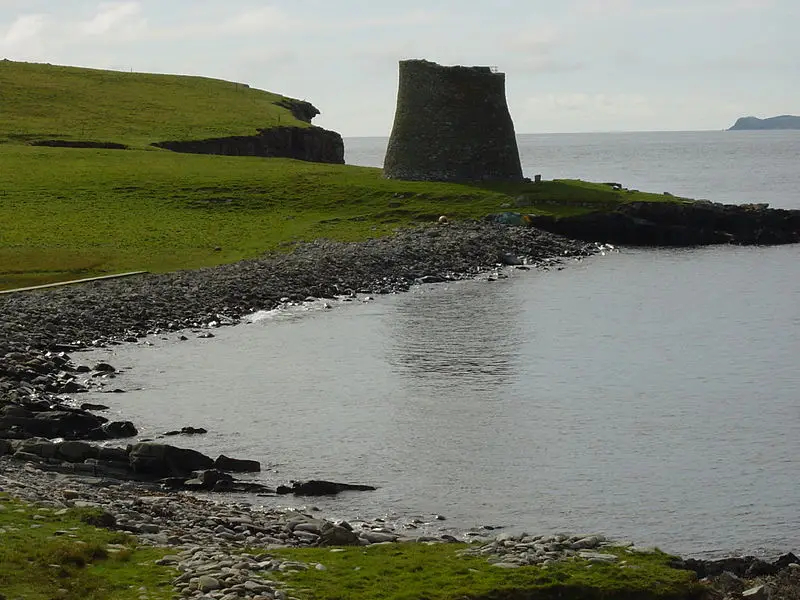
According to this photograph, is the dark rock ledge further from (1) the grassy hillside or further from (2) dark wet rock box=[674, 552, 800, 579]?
(1) the grassy hillside

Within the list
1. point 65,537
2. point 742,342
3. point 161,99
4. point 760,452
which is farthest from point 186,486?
point 161,99

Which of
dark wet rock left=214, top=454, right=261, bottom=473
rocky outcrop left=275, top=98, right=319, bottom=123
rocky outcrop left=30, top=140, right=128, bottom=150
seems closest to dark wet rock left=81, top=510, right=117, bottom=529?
dark wet rock left=214, top=454, right=261, bottom=473

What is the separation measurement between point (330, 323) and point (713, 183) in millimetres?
97445

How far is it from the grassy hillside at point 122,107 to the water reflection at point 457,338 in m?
39.9

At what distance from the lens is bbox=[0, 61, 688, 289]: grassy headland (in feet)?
170

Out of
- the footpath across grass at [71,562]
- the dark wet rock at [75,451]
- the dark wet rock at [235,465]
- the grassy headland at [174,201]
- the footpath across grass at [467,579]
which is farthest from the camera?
the grassy headland at [174,201]

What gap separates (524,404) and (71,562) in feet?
56.0

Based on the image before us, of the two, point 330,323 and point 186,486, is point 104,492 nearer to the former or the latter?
point 186,486

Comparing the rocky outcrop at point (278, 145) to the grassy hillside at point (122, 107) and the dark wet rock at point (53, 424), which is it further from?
the dark wet rock at point (53, 424)

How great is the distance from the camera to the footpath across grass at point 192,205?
51375mm

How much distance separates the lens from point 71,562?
1497 centimetres

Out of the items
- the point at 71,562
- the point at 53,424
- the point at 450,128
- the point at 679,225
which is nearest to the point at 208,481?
the point at 53,424

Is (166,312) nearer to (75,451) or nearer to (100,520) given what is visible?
(75,451)

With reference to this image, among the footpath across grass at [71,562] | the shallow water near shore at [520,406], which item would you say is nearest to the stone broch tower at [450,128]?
the shallow water near shore at [520,406]
